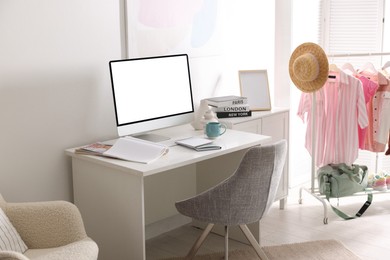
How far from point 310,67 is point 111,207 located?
5.69ft

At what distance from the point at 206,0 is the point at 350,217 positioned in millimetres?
1774

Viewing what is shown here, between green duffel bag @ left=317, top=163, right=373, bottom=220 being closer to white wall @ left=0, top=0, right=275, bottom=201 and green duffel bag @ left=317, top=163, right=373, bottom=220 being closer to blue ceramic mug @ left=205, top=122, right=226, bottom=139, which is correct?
blue ceramic mug @ left=205, top=122, right=226, bottom=139

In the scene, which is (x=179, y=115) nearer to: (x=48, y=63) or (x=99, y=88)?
(x=99, y=88)

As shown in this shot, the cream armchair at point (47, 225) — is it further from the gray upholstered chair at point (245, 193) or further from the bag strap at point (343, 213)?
the bag strap at point (343, 213)

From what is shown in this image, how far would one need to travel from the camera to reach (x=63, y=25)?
10.6ft

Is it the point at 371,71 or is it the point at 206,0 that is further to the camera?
the point at 371,71

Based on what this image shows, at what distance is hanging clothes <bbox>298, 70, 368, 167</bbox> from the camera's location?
4238mm

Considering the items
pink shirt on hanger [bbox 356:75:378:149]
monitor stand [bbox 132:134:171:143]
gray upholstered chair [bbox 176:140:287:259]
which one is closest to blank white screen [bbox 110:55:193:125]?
monitor stand [bbox 132:134:171:143]

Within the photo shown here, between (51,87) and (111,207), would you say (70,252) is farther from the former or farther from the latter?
(51,87)

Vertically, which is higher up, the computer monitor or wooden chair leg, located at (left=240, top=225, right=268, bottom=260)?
the computer monitor

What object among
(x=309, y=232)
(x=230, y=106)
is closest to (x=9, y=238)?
(x=230, y=106)

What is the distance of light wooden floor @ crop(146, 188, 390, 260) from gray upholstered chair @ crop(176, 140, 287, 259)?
72 centimetres

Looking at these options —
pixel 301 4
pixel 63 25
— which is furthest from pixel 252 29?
pixel 63 25

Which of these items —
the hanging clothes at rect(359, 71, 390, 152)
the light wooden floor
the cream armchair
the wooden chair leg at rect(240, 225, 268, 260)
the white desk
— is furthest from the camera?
the hanging clothes at rect(359, 71, 390, 152)
